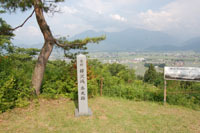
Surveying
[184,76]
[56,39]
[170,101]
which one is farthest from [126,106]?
[56,39]

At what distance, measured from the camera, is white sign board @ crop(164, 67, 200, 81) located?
4.08m

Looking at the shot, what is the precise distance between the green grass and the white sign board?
1106mm

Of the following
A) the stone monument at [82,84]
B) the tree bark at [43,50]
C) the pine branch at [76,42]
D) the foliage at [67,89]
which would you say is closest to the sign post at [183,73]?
the foliage at [67,89]

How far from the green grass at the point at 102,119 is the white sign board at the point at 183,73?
1106 millimetres

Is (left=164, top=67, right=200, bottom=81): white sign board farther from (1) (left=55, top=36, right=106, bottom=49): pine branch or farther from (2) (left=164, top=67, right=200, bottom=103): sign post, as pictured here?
(1) (left=55, top=36, right=106, bottom=49): pine branch

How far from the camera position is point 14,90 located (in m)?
Answer: 4.16

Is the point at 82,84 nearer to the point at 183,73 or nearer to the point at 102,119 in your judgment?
the point at 102,119

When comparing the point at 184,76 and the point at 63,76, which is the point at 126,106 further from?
the point at 63,76

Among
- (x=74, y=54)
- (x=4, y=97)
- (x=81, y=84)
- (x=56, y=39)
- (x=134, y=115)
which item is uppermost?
(x=56, y=39)

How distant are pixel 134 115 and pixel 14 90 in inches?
152

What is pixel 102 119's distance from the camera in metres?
3.62

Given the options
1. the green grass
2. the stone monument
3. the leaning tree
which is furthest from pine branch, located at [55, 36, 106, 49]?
the green grass

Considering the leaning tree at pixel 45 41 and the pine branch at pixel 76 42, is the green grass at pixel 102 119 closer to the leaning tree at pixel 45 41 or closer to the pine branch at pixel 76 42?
the leaning tree at pixel 45 41

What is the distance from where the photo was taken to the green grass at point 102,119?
3131 millimetres
